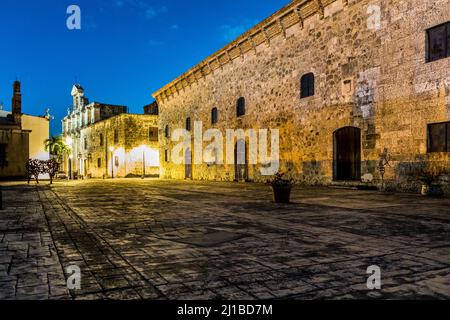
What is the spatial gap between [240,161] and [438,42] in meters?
12.0

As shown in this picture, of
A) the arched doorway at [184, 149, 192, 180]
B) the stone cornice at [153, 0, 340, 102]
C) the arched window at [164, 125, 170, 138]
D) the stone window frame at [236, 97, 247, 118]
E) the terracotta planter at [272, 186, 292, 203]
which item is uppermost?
the stone cornice at [153, 0, 340, 102]

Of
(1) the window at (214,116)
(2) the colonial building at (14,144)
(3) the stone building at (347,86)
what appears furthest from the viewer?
(2) the colonial building at (14,144)

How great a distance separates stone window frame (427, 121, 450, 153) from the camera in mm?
10666

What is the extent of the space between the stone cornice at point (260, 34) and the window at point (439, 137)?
6914 mm

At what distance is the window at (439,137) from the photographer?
1069 cm

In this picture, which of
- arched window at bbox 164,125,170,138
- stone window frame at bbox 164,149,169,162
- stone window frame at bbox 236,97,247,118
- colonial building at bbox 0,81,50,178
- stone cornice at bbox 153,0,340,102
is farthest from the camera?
arched window at bbox 164,125,170,138

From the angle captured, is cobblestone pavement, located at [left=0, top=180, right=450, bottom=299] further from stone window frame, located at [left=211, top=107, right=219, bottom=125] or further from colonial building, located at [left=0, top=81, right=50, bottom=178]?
colonial building, located at [left=0, top=81, right=50, bottom=178]

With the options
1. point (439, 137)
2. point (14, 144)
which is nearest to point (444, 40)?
point (439, 137)

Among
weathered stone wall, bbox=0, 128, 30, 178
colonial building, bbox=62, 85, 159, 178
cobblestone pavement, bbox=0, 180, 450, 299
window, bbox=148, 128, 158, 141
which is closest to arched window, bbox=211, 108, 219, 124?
colonial building, bbox=62, 85, 159, 178

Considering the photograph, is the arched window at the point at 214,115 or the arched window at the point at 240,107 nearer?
the arched window at the point at 240,107

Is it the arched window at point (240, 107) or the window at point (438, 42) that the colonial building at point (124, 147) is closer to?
the arched window at point (240, 107)

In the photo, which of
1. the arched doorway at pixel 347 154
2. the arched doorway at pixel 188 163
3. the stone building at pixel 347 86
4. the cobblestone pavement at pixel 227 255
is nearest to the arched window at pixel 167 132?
the arched doorway at pixel 188 163

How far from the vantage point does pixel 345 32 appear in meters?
14.0
